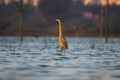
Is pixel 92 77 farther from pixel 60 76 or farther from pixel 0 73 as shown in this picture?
pixel 0 73

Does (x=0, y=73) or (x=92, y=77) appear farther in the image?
(x=0, y=73)

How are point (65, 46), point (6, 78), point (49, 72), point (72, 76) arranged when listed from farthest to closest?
point (65, 46)
point (49, 72)
point (72, 76)
point (6, 78)

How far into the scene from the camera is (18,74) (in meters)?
12.4

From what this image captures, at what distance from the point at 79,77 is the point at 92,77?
393 mm

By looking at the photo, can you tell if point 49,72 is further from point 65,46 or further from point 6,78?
point 65,46

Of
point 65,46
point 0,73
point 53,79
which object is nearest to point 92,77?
point 53,79

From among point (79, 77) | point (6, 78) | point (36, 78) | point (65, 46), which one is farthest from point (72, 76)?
point (65, 46)

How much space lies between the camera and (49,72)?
1312cm

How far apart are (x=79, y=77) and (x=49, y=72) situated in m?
1.75

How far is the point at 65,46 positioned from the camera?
26453mm

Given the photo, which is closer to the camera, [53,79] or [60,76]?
[53,79]

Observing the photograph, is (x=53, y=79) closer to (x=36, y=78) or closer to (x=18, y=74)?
(x=36, y=78)

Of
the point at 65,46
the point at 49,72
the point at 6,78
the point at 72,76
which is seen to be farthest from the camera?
the point at 65,46

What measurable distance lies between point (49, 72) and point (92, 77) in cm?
198
